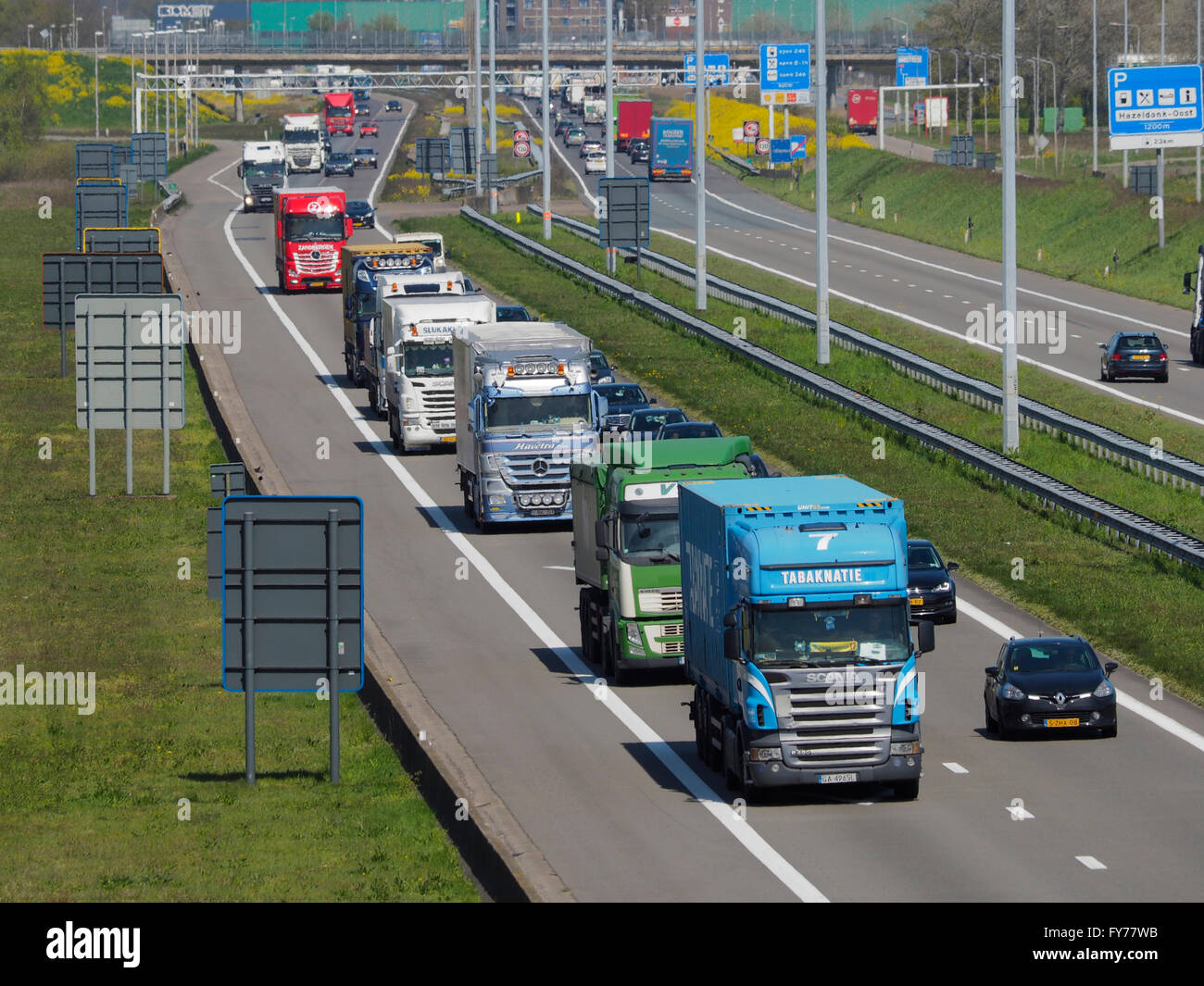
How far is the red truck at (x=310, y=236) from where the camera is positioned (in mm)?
78688

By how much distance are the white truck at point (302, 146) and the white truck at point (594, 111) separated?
52.6m

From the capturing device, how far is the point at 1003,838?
23.0 meters

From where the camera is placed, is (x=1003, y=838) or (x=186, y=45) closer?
(x=1003, y=838)

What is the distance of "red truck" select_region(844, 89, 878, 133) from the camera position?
549ft

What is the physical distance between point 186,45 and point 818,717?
181 metres

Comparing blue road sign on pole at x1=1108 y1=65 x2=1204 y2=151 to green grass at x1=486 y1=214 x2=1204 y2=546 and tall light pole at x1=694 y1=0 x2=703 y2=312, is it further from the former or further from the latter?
tall light pole at x1=694 y1=0 x2=703 y2=312

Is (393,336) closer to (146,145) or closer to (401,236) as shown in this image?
(401,236)

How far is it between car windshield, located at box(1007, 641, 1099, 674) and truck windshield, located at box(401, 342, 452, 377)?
25787 mm

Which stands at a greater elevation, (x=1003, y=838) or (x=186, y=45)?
(x=186, y=45)

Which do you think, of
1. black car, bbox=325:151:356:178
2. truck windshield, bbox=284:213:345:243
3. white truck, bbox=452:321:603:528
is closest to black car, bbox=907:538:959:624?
white truck, bbox=452:321:603:528

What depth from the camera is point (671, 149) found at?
143m

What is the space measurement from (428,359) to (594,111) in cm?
14617

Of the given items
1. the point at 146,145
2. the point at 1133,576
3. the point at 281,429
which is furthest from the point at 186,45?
the point at 1133,576
